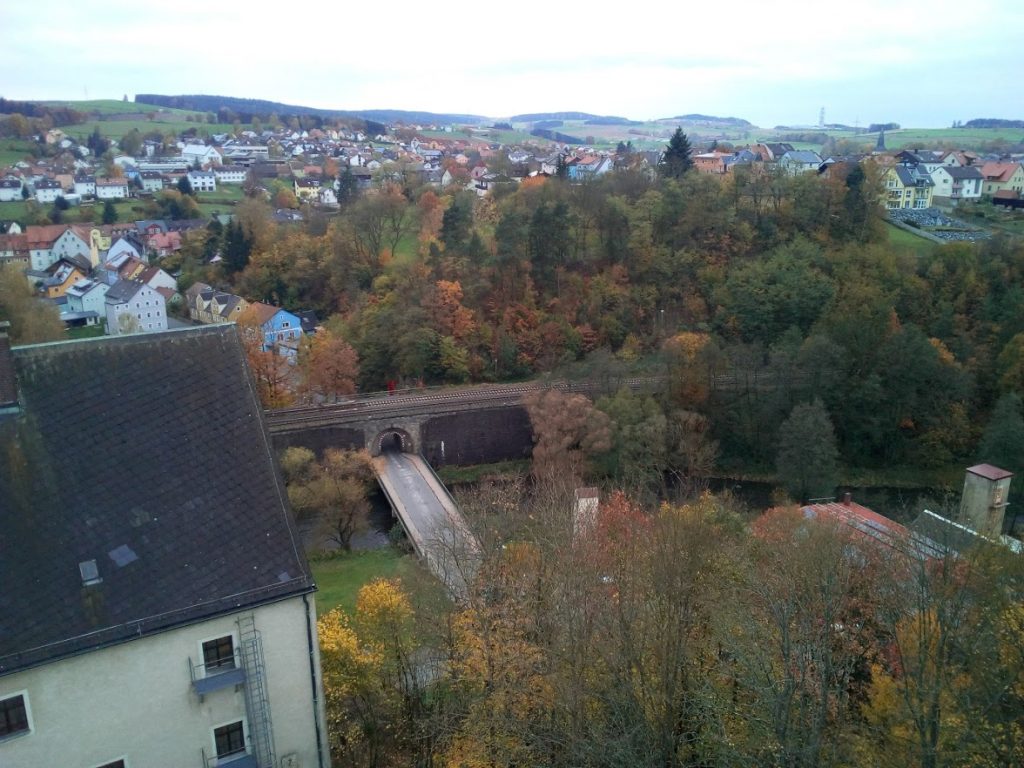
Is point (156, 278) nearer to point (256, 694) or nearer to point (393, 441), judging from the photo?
point (393, 441)

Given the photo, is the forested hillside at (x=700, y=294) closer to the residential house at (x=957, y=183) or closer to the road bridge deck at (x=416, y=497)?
the road bridge deck at (x=416, y=497)

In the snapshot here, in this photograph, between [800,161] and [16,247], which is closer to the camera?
[16,247]

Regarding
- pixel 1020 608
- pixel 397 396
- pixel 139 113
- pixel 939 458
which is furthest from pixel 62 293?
pixel 139 113

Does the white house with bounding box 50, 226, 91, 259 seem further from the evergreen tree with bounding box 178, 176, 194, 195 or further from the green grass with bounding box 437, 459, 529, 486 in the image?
the green grass with bounding box 437, 459, 529, 486

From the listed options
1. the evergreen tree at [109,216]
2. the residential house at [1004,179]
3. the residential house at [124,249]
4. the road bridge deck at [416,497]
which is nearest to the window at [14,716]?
the road bridge deck at [416,497]

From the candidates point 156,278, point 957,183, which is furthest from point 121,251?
point 957,183

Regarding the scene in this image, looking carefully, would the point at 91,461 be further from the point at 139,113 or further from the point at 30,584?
the point at 139,113

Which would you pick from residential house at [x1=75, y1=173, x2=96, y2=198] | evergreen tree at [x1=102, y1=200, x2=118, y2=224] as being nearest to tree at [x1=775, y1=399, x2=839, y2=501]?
evergreen tree at [x1=102, y1=200, x2=118, y2=224]
